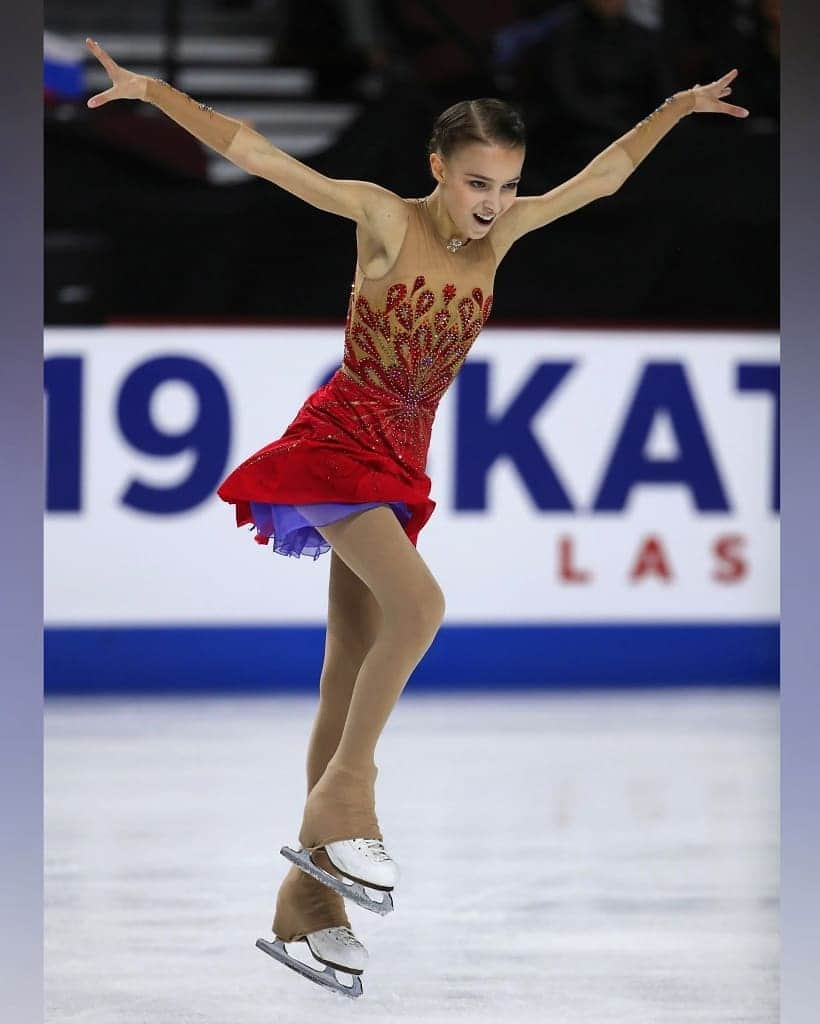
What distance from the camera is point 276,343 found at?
6898mm

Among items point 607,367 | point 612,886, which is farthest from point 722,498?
point 612,886

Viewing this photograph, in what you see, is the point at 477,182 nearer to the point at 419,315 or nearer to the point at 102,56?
the point at 419,315

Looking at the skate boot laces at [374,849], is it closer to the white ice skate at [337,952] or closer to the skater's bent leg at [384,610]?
the skater's bent leg at [384,610]

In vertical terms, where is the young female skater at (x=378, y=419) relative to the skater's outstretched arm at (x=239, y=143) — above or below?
below

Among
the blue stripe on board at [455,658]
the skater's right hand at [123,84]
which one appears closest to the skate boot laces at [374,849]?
the skater's right hand at [123,84]

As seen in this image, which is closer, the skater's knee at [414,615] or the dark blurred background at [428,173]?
the skater's knee at [414,615]

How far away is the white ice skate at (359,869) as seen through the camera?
7.61 feet

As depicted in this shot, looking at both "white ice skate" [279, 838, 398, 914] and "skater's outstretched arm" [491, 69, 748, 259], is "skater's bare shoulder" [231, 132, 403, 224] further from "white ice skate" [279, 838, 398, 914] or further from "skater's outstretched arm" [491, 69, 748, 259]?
"white ice skate" [279, 838, 398, 914]

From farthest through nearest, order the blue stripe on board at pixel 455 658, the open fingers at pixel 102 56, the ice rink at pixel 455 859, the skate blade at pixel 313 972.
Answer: the blue stripe on board at pixel 455 658
the ice rink at pixel 455 859
the skate blade at pixel 313 972
the open fingers at pixel 102 56

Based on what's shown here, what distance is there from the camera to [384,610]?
A: 2.43 meters

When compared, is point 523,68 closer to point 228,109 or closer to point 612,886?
point 228,109

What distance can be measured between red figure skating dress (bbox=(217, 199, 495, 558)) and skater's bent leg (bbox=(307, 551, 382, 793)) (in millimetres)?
Answer: 97

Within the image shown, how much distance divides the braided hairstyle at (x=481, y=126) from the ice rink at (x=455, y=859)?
54.0 inches

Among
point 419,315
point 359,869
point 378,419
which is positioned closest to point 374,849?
point 359,869
